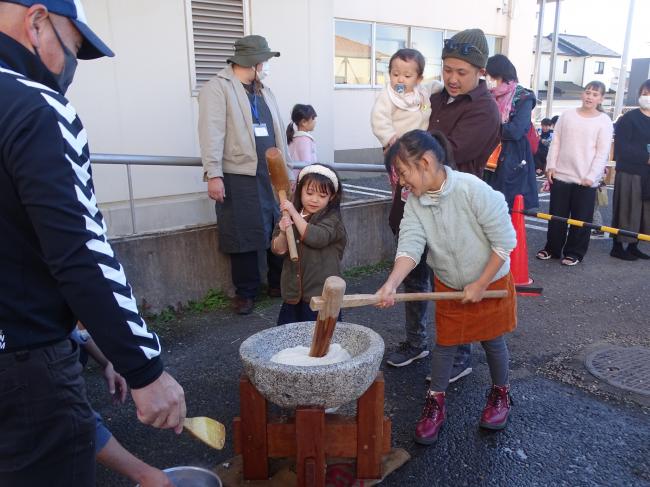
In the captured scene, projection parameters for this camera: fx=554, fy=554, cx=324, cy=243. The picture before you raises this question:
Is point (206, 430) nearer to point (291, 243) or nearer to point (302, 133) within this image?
point (291, 243)

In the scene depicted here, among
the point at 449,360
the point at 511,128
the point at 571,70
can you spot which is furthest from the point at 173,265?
the point at 571,70

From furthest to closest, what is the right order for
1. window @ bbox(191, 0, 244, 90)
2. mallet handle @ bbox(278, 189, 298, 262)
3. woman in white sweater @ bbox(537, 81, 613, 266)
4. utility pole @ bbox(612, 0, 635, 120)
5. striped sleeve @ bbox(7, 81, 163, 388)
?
utility pole @ bbox(612, 0, 635, 120)
woman in white sweater @ bbox(537, 81, 613, 266)
window @ bbox(191, 0, 244, 90)
mallet handle @ bbox(278, 189, 298, 262)
striped sleeve @ bbox(7, 81, 163, 388)

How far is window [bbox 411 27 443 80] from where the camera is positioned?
1234 cm

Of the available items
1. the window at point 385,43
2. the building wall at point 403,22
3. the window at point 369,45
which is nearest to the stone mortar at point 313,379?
the building wall at point 403,22

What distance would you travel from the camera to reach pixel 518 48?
1415 centimetres

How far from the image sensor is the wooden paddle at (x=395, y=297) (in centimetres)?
223

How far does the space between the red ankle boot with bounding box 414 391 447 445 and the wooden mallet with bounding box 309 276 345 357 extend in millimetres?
723

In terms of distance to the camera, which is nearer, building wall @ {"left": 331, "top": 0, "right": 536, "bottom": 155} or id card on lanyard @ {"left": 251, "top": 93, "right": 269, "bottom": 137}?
id card on lanyard @ {"left": 251, "top": 93, "right": 269, "bottom": 137}

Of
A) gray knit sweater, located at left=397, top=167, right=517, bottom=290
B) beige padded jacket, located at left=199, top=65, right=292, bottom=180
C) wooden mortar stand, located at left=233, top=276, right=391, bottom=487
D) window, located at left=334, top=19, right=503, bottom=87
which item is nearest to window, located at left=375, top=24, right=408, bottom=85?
window, located at left=334, top=19, right=503, bottom=87

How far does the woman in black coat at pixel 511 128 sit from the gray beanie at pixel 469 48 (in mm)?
2026

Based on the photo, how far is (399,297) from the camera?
2.35 meters

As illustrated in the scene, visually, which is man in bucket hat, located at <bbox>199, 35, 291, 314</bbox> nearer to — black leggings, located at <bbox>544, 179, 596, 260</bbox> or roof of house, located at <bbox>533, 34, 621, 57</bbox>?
black leggings, located at <bbox>544, 179, 596, 260</bbox>

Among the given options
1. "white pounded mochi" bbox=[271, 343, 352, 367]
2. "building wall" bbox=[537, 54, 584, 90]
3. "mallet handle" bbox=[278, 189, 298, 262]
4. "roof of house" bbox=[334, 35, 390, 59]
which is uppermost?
A: "building wall" bbox=[537, 54, 584, 90]

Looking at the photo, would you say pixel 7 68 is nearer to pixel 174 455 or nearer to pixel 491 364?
pixel 174 455
